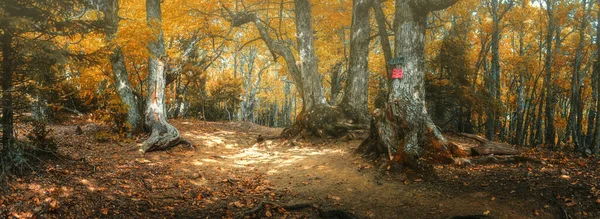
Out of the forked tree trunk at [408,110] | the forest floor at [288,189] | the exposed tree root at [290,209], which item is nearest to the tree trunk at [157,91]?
the forest floor at [288,189]

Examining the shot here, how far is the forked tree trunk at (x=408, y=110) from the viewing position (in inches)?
236

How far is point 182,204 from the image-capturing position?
472 centimetres

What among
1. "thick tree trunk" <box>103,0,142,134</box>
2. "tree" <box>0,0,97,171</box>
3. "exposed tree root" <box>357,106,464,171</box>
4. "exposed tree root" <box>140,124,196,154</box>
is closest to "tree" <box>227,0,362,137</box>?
"exposed tree root" <box>357,106,464,171</box>

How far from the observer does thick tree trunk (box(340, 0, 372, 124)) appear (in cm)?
1025

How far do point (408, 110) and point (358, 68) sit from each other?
14.5ft

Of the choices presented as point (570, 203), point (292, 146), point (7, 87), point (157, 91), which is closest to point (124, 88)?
point (157, 91)

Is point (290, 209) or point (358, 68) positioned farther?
point (358, 68)

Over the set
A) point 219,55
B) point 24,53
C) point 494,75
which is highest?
point 219,55

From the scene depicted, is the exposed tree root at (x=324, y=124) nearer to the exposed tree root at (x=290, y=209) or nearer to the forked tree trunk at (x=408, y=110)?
the forked tree trunk at (x=408, y=110)

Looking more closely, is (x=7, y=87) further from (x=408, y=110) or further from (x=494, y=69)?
(x=494, y=69)

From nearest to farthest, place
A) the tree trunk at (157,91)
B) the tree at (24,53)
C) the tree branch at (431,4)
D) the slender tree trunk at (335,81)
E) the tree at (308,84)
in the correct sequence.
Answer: the tree at (24,53), the tree branch at (431,4), the tree trunk at (157,91), the tree at (308,84), the slender tree trunk at (335,81)

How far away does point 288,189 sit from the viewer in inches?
225

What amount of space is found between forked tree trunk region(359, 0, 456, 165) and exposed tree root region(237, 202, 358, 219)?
195 centimetres

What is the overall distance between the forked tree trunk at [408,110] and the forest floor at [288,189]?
46cm
